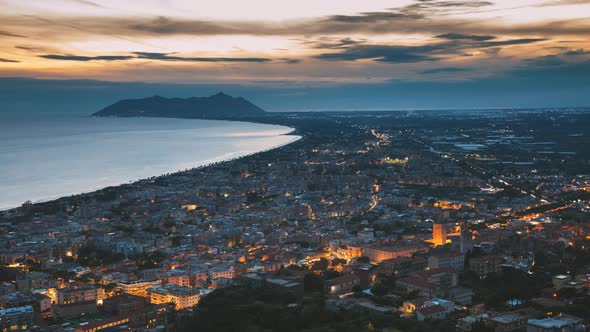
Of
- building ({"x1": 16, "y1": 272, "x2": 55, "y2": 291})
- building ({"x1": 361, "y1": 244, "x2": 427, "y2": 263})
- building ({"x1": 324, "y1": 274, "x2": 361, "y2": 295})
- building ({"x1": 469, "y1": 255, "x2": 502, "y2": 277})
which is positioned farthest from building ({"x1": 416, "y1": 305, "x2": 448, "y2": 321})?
building ({"x1": 16, "y1": 272, "x2": 55, "y2": 291})

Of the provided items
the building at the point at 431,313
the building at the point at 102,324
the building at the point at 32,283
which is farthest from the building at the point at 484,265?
the building at the point at 32,283

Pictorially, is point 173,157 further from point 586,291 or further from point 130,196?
point 586,291

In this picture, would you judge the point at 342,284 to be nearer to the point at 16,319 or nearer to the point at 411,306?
the point at 411,306

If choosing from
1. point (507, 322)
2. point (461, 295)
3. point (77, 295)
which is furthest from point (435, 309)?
point (77, 295)

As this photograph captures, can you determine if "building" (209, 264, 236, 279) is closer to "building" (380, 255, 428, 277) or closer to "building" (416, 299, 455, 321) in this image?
"building" (380, 255, 428, 277)

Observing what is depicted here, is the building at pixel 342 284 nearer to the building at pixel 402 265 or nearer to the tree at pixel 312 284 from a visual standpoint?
the tree at pixel 312 284

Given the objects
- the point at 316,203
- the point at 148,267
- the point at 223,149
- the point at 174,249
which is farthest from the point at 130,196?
the point at 223,149

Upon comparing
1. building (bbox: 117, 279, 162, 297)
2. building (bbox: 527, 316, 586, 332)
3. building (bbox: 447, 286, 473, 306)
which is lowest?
building (bbox: 117, 279, 162, 297)
